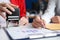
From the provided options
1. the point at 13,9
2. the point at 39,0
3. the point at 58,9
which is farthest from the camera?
the point at 39,0

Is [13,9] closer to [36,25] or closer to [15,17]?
[15,17]

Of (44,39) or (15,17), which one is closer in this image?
(44,39)

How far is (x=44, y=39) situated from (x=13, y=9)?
27cm

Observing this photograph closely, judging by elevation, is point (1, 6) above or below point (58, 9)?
above

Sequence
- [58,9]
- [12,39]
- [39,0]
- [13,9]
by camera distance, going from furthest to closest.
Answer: [39,0]
[58,9]
[13,9]
[12,39]

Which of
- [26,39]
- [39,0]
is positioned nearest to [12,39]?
[26,39]

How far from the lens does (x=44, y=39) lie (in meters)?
0.55

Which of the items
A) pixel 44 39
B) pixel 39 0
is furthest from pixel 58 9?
pixel 44 39

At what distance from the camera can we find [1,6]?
30.0 inches

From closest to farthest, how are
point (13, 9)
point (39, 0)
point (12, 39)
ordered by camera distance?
1. point (12, 39)
2. point (13, 9)
3. point (39, 0)

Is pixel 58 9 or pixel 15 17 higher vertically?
pixel 15 17

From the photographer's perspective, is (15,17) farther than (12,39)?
Yes

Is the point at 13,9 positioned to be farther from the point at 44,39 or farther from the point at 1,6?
the point at 44,39

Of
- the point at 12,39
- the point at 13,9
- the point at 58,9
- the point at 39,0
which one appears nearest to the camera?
the point at 12,39
